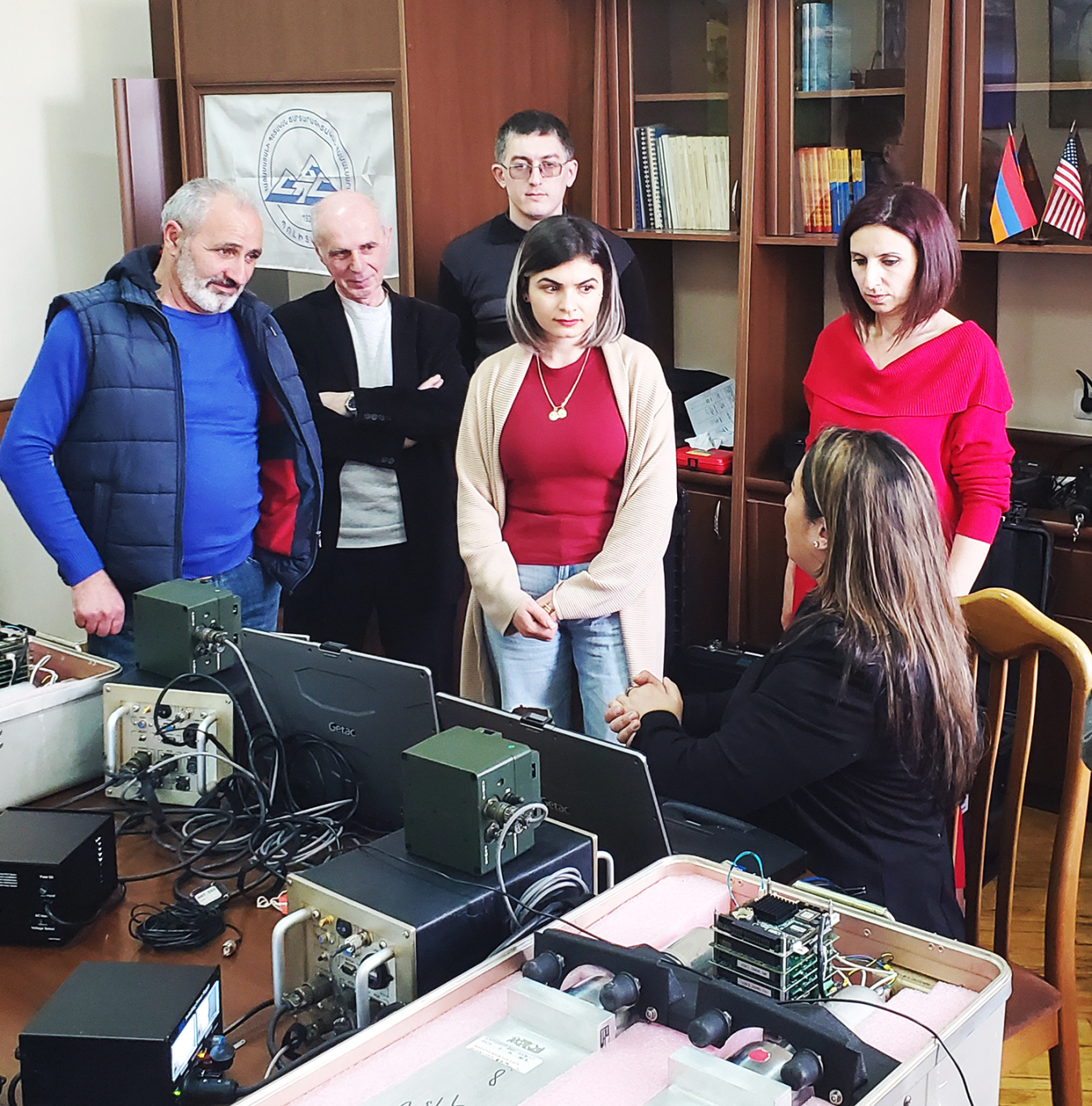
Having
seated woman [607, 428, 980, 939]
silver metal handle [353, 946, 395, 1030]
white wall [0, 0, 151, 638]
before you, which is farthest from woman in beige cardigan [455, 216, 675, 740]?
white wall [0, 0, 151, 638]

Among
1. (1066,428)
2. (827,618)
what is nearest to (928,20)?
(1066,428)

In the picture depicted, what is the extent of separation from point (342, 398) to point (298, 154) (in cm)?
109

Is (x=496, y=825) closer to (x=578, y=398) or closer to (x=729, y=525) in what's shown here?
(x=578, y=398)

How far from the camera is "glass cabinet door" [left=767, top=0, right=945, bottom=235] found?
10.8 feet

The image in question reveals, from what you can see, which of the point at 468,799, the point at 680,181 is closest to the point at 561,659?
the point at 468,799

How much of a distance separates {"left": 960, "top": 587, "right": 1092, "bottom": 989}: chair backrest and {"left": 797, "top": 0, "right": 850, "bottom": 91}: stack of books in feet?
6.55

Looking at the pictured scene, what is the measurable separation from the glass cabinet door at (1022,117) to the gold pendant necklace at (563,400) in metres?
1.17

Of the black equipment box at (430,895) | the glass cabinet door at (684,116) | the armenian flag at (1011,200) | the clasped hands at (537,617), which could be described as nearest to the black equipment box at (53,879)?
the black equipment box at (430,895)

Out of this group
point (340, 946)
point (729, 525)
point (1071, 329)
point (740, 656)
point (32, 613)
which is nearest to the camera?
point (340, 946)

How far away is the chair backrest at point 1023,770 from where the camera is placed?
69.7 inches

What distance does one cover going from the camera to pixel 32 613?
4422 mm

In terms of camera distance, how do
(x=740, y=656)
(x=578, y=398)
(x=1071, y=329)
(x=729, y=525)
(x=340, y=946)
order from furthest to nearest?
1. (x=729, y=525)
2. (x=1071, y=329)
3. (x=740, y=656)
4. (x=578, y=398)
5. (x=340, y=946)

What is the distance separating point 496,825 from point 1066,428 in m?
2.65

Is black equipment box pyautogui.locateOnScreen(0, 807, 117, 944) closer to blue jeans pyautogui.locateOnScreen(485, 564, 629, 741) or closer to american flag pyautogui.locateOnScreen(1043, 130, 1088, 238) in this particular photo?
blue jeans pyautogui.locateOnScreen(485, 564, 629, 741)
